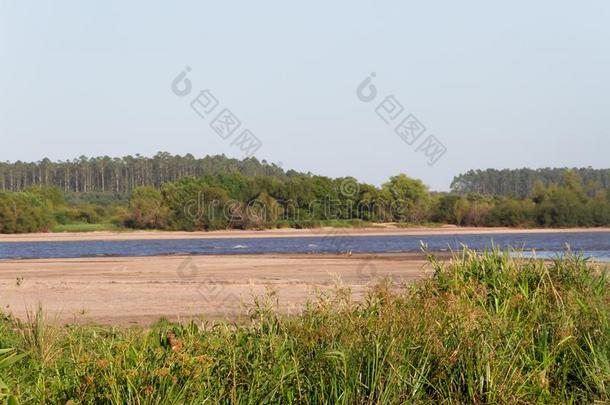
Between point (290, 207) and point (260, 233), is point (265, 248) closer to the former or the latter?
point (260, 233)

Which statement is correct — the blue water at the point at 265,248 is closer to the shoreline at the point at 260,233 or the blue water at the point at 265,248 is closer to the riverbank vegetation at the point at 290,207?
the shoreline at the point at 260,233

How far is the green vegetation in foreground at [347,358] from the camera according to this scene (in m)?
7.59

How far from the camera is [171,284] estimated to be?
2775 centimetres

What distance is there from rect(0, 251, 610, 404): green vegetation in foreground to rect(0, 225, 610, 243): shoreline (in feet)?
248

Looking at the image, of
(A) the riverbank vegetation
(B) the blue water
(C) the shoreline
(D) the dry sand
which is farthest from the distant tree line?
(D) the dry sand

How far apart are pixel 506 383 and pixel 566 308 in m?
2.87

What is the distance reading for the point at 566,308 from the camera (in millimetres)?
11078

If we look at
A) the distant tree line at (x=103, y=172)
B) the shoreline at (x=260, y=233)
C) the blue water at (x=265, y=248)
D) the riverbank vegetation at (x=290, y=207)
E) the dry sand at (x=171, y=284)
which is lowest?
the dry sand at (x=171, y=284)

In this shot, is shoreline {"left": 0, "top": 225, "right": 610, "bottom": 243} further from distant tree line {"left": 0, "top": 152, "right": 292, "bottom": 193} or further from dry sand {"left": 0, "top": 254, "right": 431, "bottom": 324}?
distant tree line {"left": 0, "top": 152, "right": 292, "bottom": 193}

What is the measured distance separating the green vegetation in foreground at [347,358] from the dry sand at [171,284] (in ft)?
5.82

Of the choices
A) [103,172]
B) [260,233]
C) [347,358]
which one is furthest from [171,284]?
[103,172]

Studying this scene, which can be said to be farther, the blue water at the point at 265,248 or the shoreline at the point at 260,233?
the shoreline at the point at 260,233

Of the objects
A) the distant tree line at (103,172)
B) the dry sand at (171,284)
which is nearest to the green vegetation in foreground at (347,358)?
the dry sand at (171,284)

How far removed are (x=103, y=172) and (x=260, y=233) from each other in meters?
94.2
